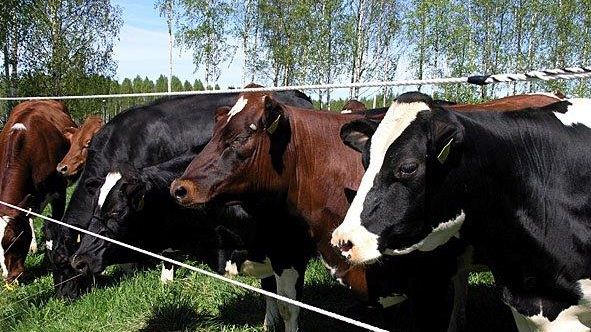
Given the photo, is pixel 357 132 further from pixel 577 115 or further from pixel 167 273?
pixel 167 273

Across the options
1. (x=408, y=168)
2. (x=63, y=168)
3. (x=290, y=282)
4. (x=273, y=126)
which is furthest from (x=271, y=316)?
(x=63, y=168)

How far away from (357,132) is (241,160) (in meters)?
0.78

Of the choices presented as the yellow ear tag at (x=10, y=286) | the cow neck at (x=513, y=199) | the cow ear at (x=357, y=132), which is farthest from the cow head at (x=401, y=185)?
the yellow ear tag at (x=10, y=286)

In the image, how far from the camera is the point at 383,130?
277 cm

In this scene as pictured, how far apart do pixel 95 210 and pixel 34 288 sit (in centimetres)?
232

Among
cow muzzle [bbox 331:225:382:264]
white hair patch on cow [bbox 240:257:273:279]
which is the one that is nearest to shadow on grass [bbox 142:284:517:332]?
white hair patch on cow [bbox 240:257:273:279]

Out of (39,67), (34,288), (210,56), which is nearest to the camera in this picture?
(34,288)

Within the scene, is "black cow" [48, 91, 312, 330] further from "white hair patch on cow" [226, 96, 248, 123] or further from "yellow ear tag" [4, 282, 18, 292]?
"white hair patch on cow" [226, 96, 248, 123]

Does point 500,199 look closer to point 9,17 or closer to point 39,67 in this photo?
point 9,17

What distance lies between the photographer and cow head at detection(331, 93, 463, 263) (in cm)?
262

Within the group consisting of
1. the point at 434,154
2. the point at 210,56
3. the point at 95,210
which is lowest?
the point at 95,210


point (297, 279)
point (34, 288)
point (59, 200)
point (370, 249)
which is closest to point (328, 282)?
point (297, 279)

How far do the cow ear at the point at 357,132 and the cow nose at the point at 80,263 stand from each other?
8.34 ft

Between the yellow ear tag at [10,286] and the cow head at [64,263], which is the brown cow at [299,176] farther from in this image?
the yellow ear tag at [10,286]
